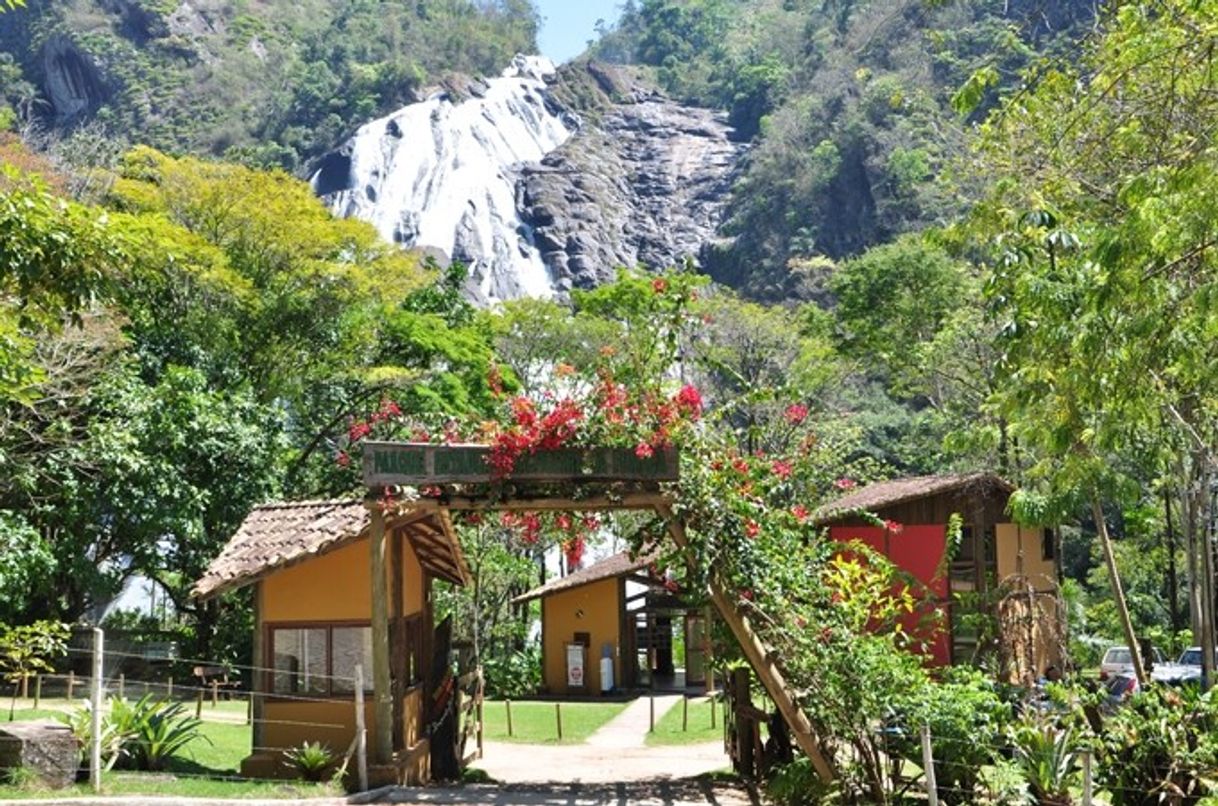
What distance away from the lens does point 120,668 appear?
27.6 metres

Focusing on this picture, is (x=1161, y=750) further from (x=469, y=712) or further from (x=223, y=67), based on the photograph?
(x=223, y=67)

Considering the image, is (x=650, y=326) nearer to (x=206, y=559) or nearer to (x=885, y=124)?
(x=206, y=559)

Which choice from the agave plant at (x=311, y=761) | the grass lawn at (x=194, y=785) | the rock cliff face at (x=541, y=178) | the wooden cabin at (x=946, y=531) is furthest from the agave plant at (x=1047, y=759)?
the rock cliff face at (x=541, y=178)

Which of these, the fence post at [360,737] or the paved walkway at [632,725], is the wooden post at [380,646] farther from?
the paved walkway at [632,725]

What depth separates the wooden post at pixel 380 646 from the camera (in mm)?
13234

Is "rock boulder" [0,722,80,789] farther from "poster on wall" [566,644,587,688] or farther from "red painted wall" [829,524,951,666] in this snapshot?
"poster on wall" [566,644,587,688]

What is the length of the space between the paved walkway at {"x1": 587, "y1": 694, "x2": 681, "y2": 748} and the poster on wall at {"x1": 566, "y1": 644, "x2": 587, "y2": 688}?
1977 millimetres

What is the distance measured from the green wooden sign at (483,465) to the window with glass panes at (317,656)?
2770 mm

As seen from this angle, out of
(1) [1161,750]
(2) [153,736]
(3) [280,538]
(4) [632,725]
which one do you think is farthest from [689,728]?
(1) [1161,750]

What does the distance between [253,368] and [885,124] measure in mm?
50357

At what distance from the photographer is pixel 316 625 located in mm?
14594

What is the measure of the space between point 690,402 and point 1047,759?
14.0 feet

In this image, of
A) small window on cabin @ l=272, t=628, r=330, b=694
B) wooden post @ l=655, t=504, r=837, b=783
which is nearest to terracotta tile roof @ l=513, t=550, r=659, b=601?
small window on cabin @ l=272, t=628, r=330, b=694

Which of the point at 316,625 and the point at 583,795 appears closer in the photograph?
the point at 583,795
